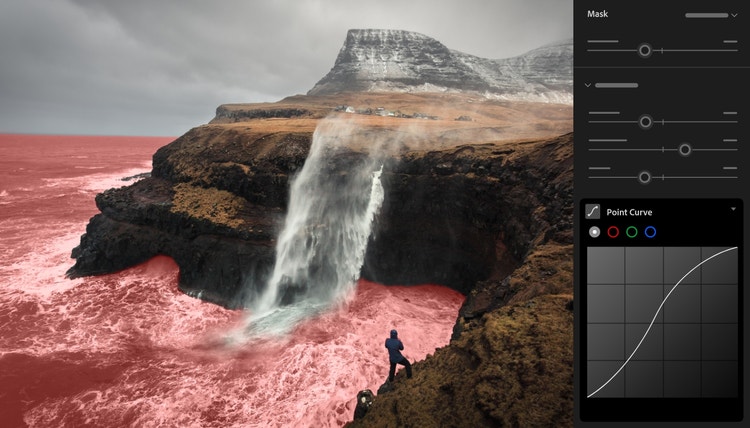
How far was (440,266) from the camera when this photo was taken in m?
19.5

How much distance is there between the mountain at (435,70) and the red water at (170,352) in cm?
7481

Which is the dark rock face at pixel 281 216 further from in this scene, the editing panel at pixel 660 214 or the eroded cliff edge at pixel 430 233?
the editing panel at pixel 660 214

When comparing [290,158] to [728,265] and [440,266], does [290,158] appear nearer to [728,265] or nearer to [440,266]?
[440,266]

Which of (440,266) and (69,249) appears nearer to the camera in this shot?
(440,266)

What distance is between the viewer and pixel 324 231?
2023cm

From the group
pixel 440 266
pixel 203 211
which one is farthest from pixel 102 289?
pixel 440 266

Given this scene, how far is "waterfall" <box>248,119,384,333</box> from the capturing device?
1855 centimetres

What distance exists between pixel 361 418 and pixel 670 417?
5.29 meters

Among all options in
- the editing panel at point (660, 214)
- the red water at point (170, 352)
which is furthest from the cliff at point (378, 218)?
the editing panel at point (660, 214)

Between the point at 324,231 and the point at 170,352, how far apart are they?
9.30 m

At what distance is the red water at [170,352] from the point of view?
36.2ft

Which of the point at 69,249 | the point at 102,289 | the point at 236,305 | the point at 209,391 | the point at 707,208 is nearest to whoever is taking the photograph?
the point at 707,208

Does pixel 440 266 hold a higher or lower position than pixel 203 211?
lower

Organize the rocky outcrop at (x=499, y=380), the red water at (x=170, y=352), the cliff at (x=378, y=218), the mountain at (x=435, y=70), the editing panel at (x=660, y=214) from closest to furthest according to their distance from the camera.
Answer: the editing panel at (x=660, y=214), the rocky outcrop at (x=499, y=380), the red water at (x=170, y=352), the cliff at (x=378, y=218), the mountain at (x=435, y=70)
